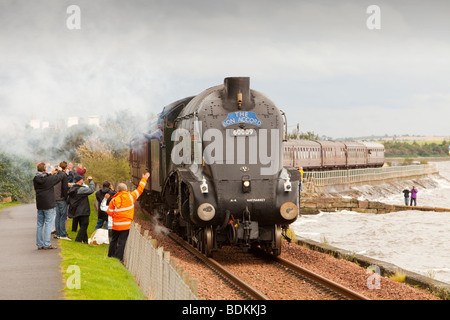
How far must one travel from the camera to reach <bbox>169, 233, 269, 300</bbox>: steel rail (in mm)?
9680

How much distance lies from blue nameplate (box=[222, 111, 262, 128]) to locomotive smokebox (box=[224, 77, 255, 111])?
0.66ft

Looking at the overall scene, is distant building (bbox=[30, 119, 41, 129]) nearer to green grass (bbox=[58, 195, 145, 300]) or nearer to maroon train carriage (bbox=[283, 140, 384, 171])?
green grass (bbox=[58, 195, 145, 300])

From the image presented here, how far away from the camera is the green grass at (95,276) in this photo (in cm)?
900

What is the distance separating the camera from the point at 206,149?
12.7 m

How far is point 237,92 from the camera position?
13.1 m

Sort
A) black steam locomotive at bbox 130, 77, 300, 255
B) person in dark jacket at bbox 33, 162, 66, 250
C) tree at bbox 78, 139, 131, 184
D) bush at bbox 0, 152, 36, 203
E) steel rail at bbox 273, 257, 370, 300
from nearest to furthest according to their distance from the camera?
steel rail at bbox 273, 257, 370, 300 → black steam locomotive at bbox 130, 77, 300, 255 → person in dark jacket at bbox 33, 162, 66, 250 → bush at bbox 0, 152, 36, 203 → tree at bbox 78, 139, 131, 184

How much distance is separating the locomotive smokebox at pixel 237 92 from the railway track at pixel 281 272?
3.61m

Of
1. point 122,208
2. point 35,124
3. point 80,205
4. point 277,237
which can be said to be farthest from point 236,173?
point 35,124

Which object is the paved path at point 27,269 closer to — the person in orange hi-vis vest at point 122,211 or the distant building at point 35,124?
the person in orange hi-vis vest at point 122,211

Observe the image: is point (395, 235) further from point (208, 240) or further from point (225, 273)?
point (225, 273)

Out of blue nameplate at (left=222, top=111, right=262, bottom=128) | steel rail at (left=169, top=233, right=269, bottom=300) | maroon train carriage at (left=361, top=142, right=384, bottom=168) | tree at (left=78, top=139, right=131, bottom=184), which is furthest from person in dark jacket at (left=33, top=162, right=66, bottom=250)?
maroon train carriage at (left=361, top=142, right=384, bottom=168)

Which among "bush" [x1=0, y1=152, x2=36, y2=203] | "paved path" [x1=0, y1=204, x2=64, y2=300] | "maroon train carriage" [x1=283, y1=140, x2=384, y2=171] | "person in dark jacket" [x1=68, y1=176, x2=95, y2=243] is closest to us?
"paved path" [x1=0, y1=204, x2=64, y2=300]

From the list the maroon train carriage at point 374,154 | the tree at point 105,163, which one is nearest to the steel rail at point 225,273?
the tree at point 105,163

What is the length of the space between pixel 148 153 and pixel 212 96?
617 centimetres
